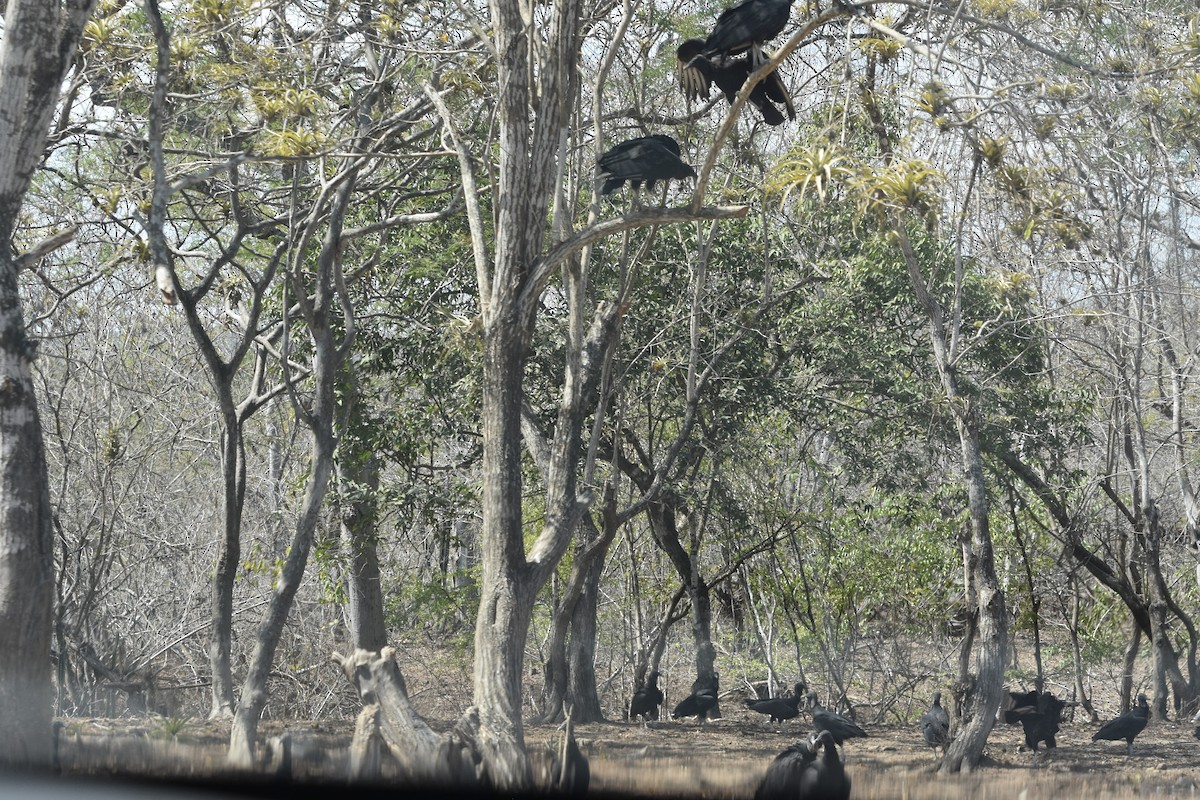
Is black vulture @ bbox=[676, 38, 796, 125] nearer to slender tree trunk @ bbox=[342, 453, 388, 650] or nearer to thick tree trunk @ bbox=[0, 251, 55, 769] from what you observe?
thick tree trunk @ bbox=[0, 251, 55, 769]

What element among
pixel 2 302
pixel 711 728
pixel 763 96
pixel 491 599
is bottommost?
pixel 711 728

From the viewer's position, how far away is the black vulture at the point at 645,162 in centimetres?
607

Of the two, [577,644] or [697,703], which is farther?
[577,644]

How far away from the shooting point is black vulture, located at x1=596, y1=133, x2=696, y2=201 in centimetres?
607

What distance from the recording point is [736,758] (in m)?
8.05

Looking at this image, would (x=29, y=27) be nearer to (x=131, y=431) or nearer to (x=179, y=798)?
(x=179, y=798)

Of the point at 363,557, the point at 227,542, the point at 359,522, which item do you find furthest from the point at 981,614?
the point at 363,557

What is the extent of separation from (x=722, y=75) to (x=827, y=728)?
474 centimetres

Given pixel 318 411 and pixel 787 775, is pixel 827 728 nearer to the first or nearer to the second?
pixel 787 775

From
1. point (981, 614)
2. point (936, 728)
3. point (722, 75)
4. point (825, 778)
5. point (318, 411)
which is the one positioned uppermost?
point (722, 75)

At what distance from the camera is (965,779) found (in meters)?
7.08

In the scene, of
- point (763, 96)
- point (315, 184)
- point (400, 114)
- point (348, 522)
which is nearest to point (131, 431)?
point (348, 522)

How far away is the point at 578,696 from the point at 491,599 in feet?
17.5

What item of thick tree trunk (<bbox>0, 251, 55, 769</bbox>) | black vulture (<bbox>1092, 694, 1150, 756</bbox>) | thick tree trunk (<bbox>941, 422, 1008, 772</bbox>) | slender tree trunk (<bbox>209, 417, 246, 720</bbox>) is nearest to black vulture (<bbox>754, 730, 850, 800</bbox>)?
thick tree trunk (<bbox>941, 422, 1008, 772</bbox>)
